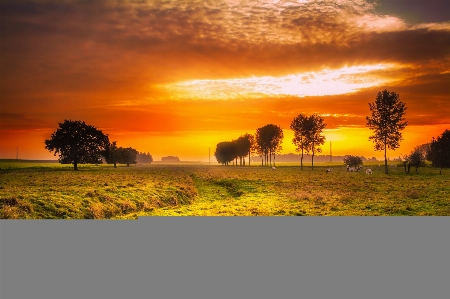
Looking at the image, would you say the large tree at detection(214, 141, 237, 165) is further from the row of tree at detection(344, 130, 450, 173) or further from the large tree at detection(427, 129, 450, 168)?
the large tree at detection(427, 129, 450, 168)

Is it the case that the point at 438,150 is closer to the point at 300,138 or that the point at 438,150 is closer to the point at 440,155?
the point at 440,155

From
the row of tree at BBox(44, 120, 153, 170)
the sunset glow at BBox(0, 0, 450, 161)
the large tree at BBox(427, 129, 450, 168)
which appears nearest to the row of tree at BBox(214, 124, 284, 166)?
the sunset glow at BBox(0, 0, 450, 161)

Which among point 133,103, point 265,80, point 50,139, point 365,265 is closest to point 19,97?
point 50,139

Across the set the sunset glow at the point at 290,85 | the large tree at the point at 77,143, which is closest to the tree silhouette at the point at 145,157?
the large tree at the point at 77,143

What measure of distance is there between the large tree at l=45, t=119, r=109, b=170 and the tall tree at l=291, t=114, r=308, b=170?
27.2ft

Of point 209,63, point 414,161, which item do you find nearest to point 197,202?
point 209,63

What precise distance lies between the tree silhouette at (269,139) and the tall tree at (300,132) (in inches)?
32.5

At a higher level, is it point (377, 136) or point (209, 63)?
point (209, 63)

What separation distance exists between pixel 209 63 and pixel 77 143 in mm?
9135

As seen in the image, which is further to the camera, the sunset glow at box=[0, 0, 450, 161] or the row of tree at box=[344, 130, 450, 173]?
the row of tree at box=[344, 130, 450, 173]

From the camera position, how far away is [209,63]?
1463cm

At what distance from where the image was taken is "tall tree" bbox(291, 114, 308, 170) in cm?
1741

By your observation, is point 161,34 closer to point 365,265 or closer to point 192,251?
point 192,251

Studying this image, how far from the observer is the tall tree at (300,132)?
17.4 meters
